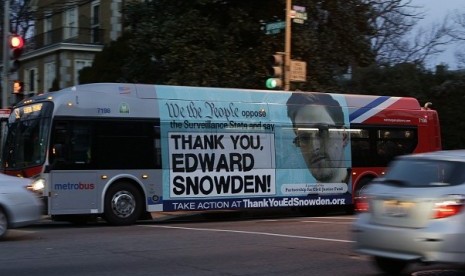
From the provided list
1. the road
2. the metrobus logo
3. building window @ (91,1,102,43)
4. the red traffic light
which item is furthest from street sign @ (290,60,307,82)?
building window @ (91,1,102,43)

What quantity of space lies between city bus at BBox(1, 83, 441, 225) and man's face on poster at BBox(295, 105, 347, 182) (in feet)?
0.09

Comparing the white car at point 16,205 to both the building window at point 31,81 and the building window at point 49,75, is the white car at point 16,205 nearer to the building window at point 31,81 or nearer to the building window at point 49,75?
the building window at point 49,75

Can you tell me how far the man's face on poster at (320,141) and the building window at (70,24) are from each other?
23.0m

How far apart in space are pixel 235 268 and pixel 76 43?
2958 cm

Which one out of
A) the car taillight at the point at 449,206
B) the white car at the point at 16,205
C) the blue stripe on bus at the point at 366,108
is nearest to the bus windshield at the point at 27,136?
the white car at the point at 16,205

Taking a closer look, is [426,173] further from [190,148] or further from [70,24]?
[70,24]

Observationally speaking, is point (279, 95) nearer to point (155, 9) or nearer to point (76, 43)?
point (155, 9)

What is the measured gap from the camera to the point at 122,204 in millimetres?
15367

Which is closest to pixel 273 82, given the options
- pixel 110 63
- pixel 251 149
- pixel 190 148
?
pixel 251 149

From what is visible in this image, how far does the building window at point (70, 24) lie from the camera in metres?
38.0

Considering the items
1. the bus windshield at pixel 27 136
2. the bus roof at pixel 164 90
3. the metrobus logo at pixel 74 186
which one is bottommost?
the metrobus logo at pixel 74 186

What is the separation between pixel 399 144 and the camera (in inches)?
779

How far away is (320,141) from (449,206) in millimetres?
10832

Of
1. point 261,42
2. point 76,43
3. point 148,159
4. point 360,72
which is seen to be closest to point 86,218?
point 148,159
